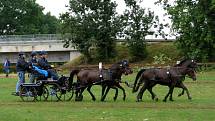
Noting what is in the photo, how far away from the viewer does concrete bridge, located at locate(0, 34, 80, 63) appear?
256 ft

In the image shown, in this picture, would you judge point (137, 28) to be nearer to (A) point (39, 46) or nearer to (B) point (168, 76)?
(A) point (39, 46)

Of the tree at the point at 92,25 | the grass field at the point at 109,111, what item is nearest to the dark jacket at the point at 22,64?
the grass field at the point at 109,111

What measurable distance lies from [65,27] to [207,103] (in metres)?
47.7

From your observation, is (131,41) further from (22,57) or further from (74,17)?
(22,57)

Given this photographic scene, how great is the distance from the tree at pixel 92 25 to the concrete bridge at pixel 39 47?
8661 millimetres

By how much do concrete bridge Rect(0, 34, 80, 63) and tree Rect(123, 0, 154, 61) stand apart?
11022 millimetres

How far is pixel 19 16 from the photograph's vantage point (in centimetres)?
11200

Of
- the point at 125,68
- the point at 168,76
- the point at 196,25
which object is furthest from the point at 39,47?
the point at 168,76

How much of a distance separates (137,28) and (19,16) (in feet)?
163

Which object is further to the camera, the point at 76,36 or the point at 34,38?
the point at 34,38

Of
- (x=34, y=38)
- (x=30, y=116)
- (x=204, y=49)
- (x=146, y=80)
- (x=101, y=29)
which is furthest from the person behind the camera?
(x=34, y=38)

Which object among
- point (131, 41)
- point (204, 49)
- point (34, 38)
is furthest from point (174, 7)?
point (34, 38)

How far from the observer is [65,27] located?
68438 mm

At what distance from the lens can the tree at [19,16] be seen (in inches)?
4304
